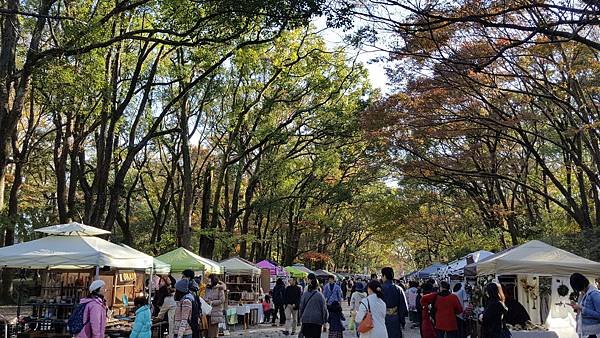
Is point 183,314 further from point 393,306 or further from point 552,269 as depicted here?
point 552,269

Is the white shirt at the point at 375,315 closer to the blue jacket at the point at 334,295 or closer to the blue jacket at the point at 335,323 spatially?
the blue jacket at the point at 335,323

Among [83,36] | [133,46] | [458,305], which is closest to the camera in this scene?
[458,305]

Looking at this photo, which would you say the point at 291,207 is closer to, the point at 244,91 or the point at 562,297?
the point at 244,91

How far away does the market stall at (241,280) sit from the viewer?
64.3ft

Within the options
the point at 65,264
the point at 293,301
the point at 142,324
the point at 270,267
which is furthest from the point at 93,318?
the point at 270,267

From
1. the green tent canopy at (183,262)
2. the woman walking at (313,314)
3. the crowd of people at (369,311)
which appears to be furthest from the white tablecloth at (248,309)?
the woman walking at (313,314)

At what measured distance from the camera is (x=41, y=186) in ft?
99.6

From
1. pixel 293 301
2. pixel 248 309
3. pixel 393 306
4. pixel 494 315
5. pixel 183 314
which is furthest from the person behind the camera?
pixel 248 309

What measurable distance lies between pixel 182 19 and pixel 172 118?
14.6m

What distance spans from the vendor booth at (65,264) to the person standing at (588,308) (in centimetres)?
764

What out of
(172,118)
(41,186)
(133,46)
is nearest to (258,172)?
(172,118)

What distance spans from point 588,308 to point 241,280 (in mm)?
16312

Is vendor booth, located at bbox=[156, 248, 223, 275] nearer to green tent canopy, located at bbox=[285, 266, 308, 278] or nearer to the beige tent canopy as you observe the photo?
the beige tent canopy

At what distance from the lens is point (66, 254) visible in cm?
1047
